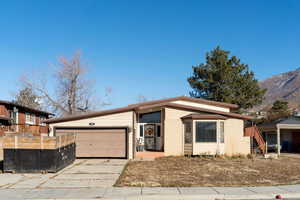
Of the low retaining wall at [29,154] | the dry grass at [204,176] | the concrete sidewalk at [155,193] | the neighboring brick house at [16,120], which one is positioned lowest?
the dry grass at [204,176]

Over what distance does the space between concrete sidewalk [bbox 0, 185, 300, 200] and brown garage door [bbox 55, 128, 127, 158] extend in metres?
9.56

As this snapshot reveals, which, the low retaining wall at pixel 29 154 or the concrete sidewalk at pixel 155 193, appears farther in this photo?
the low retaining wall at pixel 29 154

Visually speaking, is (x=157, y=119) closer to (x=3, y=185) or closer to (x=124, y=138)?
(x=124, y=138)

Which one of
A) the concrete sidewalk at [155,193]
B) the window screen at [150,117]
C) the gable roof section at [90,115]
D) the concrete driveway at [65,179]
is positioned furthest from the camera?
the window screen at [150,117]

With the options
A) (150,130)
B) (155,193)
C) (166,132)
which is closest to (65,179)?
(155,193)

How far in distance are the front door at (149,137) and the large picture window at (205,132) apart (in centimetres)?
457

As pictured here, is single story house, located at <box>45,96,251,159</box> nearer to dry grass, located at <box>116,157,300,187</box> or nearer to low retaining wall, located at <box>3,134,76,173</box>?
dry grass, located at <box>116,157,300,187</box>

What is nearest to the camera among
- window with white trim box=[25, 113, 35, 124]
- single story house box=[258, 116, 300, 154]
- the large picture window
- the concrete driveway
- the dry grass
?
the concrete driveway

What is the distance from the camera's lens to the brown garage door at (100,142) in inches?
769

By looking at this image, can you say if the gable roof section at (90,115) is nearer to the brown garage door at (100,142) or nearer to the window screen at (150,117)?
the brown garage door at (100,142)

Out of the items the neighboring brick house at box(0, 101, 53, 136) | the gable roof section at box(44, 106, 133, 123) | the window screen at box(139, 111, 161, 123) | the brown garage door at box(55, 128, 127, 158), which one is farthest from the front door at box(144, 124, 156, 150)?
the neighboring brick house at box(0, 101, 53, 136)

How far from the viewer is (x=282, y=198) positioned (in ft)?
29.2

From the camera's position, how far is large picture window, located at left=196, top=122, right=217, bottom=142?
1962 cm

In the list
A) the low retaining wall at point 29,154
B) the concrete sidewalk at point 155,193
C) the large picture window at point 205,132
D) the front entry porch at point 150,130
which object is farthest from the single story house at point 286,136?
the low retaining wall at point 29,154
